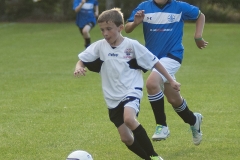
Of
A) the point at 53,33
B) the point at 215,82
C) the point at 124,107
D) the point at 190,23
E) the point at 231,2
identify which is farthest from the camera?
the point at 190,23

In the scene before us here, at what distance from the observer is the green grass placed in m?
6.45

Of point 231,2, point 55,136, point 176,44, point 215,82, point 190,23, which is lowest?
point 190,23

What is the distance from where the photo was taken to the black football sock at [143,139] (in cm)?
529

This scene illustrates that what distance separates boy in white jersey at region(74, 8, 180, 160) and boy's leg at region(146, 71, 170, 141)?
87cm

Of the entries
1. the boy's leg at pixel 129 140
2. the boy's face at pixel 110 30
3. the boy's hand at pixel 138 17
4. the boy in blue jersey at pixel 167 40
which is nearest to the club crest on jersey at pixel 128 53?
the boy's face at pixel 110 30

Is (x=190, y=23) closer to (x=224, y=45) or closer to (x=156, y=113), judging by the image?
(x=224, y=45)

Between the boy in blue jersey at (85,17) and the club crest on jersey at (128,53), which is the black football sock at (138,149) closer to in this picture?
the club crest on jersey at (128,53)

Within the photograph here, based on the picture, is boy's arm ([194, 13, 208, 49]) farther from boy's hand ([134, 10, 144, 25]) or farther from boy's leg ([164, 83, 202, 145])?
boy's hand ([134, 10, 144, 25])

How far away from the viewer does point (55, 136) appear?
23.5ft

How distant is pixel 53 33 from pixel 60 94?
1516 cm

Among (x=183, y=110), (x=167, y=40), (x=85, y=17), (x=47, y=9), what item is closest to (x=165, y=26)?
(x=167, y=40)

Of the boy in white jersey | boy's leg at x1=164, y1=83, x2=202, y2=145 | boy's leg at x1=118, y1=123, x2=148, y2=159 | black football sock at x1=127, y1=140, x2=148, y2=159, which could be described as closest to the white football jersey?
the boy in white jersey

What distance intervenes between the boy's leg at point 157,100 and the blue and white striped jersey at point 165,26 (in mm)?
390

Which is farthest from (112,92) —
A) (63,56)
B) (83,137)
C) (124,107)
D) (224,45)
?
(224,45)
